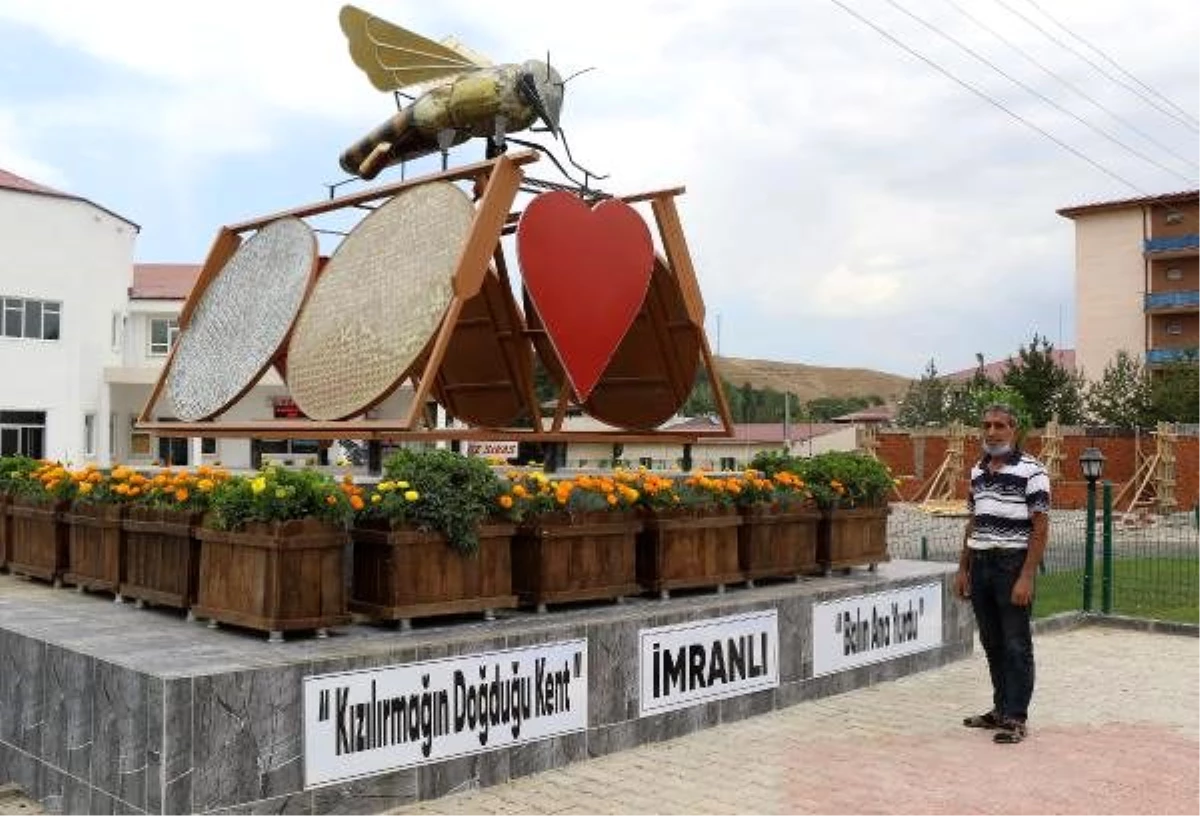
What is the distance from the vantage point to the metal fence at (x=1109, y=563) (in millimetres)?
12789

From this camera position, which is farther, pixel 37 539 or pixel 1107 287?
pixel 1107 287

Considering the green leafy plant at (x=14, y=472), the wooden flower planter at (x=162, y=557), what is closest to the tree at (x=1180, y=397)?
the green leafy plant at (x=14, y=472)

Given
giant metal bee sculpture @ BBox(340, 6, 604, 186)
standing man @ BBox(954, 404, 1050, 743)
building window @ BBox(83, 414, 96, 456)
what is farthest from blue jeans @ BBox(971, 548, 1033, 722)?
building window @ BBox(83, 414, 96, 456)

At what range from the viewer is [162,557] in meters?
6.39

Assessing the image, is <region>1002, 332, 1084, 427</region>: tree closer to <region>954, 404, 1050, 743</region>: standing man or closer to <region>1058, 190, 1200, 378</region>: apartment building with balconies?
<region>1058, 190, 1200, 378</region>: apartment building with balconies

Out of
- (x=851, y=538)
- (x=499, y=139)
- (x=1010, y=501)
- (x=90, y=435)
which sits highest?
(x=499, y=139)

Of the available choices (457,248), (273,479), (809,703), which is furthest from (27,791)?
(809,703)

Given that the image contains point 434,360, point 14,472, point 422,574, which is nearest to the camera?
point 422,574

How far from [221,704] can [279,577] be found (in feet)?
2.64

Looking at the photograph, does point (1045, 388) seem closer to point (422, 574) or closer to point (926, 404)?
point (926, 404)

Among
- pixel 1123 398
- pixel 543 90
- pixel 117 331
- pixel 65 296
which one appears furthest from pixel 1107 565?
pixel 1123 398

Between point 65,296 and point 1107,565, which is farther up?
point 65,296

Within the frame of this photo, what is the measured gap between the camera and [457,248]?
768cm

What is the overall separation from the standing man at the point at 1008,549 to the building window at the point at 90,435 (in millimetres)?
36386
